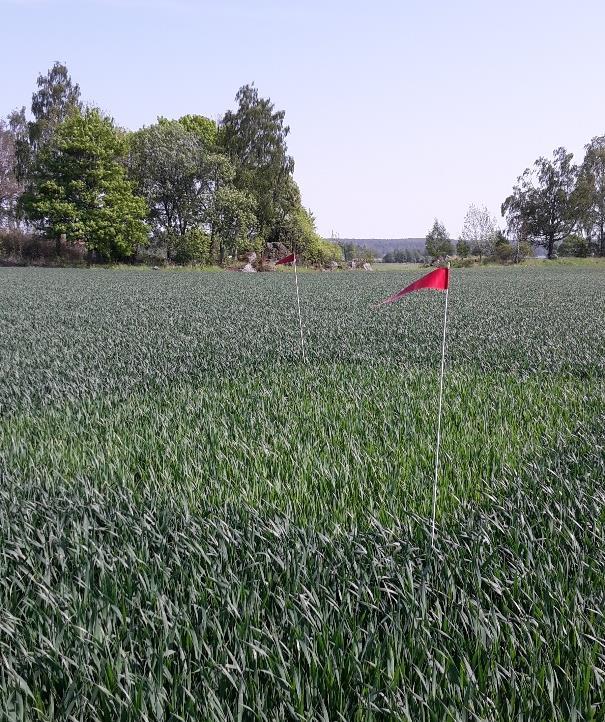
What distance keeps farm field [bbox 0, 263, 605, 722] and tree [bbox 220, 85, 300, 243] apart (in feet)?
181

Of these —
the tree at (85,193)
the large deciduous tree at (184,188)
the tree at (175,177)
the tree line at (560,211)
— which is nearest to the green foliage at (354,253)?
the tree line at (560,211)

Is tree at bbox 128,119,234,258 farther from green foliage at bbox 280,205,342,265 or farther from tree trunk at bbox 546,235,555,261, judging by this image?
tree trunk at bbox 546,235,555,261

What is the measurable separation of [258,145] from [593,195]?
153ft

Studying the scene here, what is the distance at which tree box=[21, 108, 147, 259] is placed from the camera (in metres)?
50.3

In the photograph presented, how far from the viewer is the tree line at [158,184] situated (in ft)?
167

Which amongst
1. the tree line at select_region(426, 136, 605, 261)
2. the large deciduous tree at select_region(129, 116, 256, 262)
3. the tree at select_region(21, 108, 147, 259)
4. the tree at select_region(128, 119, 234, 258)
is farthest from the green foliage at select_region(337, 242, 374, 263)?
the tree at select_region(21, 108, 147, 259)

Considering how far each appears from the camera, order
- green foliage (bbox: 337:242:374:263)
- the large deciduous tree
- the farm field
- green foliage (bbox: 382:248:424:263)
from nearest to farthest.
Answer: the farm field < the large deciduous tree < green foliage (bbox: 337:242:374:263) < green foliage (bbox: 382:248:424:263)

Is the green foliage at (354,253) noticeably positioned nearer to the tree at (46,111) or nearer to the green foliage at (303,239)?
the green foliage at (303,239)

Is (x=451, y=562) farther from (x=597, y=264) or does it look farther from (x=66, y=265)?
(x=597, y=264)

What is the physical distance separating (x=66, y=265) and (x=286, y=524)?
53.0 metres

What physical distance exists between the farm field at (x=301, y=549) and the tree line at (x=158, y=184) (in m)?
46.5

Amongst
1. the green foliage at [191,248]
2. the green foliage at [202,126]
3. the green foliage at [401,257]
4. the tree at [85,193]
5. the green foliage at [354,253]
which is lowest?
the green foliage at [401,257]

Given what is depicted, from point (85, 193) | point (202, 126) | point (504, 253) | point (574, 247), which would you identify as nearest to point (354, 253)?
point (504, 253)

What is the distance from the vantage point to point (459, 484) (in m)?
4.21
